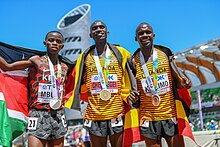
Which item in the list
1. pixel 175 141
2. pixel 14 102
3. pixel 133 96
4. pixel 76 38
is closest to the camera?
pixel 133 96

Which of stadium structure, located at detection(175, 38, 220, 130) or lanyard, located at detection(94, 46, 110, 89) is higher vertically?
stadium structure, located at detection(175, 38, 220, 130)

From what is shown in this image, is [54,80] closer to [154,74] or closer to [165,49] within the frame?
[154,74]

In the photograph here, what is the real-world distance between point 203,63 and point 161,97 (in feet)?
83.6

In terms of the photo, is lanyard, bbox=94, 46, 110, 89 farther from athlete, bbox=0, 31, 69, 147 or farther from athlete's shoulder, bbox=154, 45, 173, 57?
athlete's shoulder, bbox=154, 45, 173, 57

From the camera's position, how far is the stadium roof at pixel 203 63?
2709 centimetres

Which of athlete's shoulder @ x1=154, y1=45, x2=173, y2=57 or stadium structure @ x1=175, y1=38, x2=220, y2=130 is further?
stadium structure @ x1=175, y1=38, x2=220, y2=130

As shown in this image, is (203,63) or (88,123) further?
(203,63)

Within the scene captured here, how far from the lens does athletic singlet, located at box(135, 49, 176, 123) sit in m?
3.94

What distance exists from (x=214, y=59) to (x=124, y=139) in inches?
982

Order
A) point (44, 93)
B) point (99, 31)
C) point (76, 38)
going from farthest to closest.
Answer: point (76, 38) → point (99, 31) → point (44, 93)

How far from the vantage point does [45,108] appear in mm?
3977

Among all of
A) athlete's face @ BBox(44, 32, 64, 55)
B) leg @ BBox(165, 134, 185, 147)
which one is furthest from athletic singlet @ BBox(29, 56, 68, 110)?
leg @ BBox(165, 134, 185, 147)

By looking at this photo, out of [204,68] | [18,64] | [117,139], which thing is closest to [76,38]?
[204,68]

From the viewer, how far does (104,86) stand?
4.00 meters
